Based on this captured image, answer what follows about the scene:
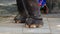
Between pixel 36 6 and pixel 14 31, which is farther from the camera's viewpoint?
pixel 36 6

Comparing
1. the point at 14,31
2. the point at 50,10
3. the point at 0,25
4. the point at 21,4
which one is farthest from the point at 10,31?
the point at 50,10

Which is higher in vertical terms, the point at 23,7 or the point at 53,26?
the point at 23,7

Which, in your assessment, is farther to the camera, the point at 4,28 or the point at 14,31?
the point at 4,28

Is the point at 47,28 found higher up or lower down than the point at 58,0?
lower down

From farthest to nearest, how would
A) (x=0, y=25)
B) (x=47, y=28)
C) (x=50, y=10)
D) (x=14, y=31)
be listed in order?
(x=50, y=10)
(x=0, y=25)
(x=47, y=28)
(x=14, y=31)

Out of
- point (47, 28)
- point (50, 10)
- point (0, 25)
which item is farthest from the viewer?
point (50, 10)

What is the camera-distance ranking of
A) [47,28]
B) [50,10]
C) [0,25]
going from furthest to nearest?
1. [50,10]
2. [0,25]
3. [47,28]

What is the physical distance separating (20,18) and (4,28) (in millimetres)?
448

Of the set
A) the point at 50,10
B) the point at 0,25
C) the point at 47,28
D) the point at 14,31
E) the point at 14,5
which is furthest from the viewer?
the point at 14,5

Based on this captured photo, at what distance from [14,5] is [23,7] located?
4.84 ft

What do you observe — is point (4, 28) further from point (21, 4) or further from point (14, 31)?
point (21, 4)

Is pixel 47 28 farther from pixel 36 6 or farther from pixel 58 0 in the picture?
pixel 58 0

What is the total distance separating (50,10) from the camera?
419cm

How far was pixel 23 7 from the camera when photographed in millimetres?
3021
